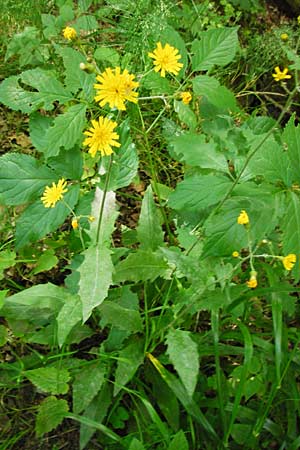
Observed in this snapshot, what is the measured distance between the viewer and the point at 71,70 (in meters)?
1.58

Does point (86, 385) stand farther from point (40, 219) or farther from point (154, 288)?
point (40, 219)

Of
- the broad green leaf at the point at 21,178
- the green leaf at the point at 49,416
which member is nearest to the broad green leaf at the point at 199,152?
the broad green leaf at the point at 21,178

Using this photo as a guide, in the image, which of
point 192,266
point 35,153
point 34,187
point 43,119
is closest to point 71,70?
point 43,119

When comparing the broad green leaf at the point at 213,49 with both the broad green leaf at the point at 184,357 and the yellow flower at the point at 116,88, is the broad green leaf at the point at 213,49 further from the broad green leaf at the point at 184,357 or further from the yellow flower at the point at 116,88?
the broad green leaf at the point at 184,357

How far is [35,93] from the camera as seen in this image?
1.61 metres

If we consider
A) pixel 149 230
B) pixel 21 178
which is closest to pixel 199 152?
pixel 149 230

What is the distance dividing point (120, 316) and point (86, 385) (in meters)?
0.21

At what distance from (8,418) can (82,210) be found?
0.62 meters

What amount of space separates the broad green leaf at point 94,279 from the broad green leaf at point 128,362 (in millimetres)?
252

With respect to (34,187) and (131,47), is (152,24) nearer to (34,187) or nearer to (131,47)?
(131,47)

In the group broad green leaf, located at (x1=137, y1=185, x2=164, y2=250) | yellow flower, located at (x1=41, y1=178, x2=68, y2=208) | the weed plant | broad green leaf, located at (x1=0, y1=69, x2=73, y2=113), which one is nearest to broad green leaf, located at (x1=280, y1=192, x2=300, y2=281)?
the weed plant

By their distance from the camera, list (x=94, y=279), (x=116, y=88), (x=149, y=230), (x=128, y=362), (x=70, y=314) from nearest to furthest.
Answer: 1. (x=116, y=88)
2. (x=94, y=279)
3. (x=70, y=314)
4. (x=128, y=362)
5. (x=149, y=230)

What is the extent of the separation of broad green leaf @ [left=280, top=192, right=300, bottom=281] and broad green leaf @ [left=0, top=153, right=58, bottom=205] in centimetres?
67

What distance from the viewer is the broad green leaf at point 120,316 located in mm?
1463
